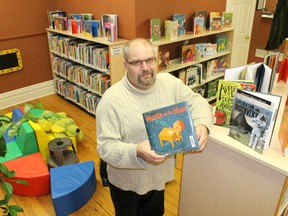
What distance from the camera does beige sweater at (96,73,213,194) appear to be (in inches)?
50.3

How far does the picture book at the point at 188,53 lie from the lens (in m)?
3.42

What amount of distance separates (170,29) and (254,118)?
2.12 m

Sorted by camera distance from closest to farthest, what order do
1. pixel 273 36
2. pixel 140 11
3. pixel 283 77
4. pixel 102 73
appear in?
pixel 283 77 < pixel 140 11 < pixel 102 73 < pixel 273 36

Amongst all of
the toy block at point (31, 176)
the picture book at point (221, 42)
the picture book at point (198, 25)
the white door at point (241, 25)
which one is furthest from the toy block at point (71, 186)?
the white door at point (241, 25)

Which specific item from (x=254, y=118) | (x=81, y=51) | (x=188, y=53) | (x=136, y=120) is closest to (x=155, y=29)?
(x=188, y=53)

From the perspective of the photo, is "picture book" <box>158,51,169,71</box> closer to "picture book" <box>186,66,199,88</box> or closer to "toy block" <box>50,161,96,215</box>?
"picture book" <box>186,66,199,88</box>

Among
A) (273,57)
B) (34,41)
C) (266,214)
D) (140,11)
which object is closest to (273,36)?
(140,11)

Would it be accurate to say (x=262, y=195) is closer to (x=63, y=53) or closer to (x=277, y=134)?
(x=277, y=134)

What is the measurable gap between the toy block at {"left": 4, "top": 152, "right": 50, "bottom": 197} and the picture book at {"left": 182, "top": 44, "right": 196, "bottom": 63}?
85.5 inches

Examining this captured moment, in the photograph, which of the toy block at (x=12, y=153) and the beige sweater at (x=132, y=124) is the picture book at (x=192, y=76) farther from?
the toy block at (x=12, y=153)

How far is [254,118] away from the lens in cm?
124

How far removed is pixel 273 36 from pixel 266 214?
4846mm

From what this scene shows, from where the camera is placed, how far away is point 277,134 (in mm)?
1409

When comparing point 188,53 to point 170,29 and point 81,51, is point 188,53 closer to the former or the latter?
point 170,29
